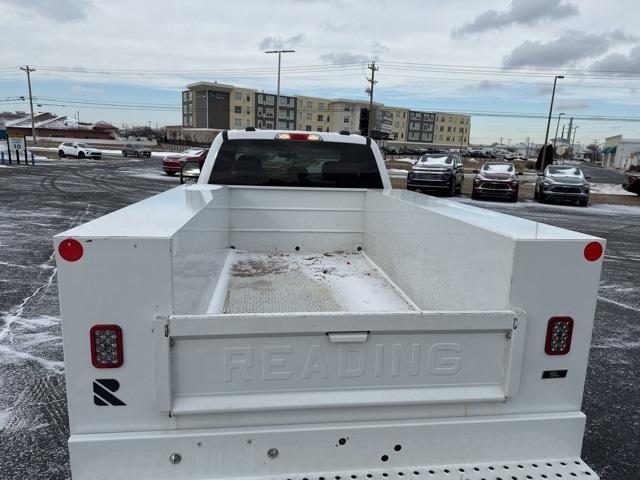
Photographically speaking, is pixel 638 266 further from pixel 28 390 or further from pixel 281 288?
pixel 28 390

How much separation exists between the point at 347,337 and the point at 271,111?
392 feet

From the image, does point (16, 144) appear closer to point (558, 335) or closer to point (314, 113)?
point (558, 335)

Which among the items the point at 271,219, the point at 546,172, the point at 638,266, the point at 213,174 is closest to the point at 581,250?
the point at 271,219

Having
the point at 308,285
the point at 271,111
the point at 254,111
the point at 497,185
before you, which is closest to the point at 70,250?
the point at 308,285

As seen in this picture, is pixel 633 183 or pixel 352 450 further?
pixel 633 183

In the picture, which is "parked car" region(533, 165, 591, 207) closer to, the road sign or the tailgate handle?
the tailgate handle

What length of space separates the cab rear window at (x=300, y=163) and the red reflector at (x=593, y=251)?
11.2 ft

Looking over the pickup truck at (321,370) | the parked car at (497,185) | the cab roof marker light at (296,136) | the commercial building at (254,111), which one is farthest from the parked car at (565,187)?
the commercial building at (254,111)

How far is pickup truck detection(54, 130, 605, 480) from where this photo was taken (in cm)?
191

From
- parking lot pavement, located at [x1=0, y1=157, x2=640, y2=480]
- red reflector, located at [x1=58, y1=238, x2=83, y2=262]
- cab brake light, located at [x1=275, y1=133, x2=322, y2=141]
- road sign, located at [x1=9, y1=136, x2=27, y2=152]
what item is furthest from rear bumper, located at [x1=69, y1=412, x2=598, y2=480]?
road sign, located at [x1=9, y1=136, x2=27, y2=152]

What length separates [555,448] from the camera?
222 centimetres

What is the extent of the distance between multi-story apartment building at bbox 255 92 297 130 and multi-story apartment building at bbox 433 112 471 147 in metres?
51.0

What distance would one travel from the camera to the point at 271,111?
117125 millimetres

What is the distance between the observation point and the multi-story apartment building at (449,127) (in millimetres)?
149875
